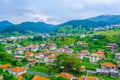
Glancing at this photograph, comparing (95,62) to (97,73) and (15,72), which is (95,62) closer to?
(97,73)

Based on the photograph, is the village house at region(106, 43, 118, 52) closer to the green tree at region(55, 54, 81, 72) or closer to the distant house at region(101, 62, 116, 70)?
the distant house at region(101, 62, 116, 70)

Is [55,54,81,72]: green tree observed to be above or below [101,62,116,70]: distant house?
above

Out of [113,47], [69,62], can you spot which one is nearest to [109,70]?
[69,62]

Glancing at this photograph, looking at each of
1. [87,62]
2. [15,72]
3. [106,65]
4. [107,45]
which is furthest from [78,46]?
[15,72]

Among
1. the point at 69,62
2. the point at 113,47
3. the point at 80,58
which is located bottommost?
the point at 80,58

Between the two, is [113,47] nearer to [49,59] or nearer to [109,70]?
[49,59]

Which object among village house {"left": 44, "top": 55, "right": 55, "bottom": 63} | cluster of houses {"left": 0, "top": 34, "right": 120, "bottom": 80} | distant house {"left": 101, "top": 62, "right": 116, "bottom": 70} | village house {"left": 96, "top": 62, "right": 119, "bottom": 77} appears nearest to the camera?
cluster of houses {"left": 0, "top": 34, "right": 120, "bottom": 80}

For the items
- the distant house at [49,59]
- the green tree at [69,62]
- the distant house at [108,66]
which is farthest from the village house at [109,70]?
the distant house at [49,59]

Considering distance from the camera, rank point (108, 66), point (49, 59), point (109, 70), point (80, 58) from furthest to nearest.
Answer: point (80, 58) → point (49, 59) → point (108, 66) → point (109, 70)

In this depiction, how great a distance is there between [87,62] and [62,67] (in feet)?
45.9

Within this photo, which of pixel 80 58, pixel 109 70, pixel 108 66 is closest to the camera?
pixel 109 70

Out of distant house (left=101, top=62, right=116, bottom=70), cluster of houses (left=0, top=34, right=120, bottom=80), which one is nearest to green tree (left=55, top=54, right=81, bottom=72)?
cluster of houses (left=0, top=34, right=120, bottom=80)

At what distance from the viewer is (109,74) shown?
170 ft

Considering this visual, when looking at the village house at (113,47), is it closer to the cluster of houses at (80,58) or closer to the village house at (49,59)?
the cluster of houses at (80,58)
